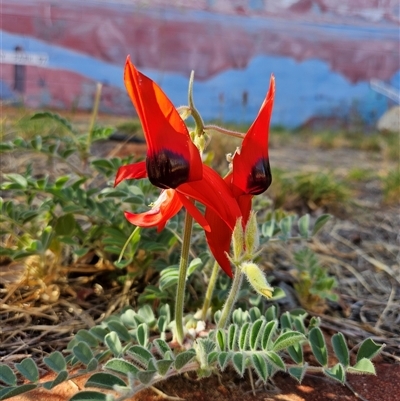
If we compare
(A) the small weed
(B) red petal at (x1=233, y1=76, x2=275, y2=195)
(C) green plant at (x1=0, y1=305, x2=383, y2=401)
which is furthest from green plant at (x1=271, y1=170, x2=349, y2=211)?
(B) red petal at (x1=233, y1=76, x2=275, y2=195)

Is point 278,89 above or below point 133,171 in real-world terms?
above

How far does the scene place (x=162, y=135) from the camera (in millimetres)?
773

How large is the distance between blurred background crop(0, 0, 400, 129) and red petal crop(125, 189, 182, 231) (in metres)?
6.13

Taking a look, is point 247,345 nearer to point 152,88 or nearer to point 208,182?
point 208,182

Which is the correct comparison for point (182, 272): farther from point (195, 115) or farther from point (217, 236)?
point (195, 115)

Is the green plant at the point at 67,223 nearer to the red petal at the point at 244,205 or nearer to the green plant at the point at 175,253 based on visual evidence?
the green plant at the point at 175,253

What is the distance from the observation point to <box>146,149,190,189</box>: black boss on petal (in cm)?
78

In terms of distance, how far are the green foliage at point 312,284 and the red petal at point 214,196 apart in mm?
608

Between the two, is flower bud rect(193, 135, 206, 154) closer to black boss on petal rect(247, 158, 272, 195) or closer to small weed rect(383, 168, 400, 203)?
black boss on petal rect(247, 158, 272, 195)

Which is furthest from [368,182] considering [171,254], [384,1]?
[384,1]

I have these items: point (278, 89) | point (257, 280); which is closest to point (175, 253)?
point (257, 280)

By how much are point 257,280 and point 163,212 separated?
0.64 ft

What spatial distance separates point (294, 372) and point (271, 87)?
500 millimetres

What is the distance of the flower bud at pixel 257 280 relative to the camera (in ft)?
2.50
